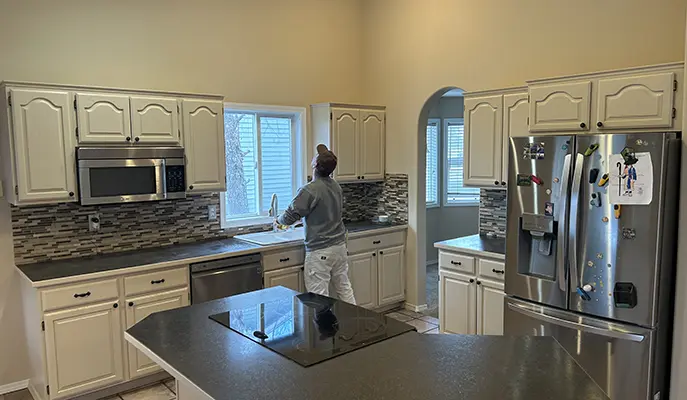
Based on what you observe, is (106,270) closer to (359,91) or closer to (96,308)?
(96,308)

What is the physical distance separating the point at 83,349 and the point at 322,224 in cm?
187

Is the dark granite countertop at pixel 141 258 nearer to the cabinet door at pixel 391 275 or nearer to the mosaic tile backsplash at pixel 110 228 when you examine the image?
the mosaic tile backsplash at pixel 110 228

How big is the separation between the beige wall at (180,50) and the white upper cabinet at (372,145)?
17.6 inches

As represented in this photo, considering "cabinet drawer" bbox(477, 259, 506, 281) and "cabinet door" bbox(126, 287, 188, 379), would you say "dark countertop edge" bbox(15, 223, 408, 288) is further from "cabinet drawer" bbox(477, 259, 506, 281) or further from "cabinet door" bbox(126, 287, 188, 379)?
"cabinet drawer" bbox(477, 259, 506, 281)

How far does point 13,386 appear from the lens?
3.71 m

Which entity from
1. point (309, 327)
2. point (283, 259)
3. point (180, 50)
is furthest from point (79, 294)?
point (180, 50)

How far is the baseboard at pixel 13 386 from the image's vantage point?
369cm

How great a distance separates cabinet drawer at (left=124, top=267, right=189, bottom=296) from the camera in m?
3.50

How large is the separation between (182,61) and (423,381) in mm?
3536

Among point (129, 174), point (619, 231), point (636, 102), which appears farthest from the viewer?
point (129, 174)

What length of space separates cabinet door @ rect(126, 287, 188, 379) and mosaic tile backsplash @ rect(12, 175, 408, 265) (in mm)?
642

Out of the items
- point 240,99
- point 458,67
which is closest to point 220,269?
point 240,99

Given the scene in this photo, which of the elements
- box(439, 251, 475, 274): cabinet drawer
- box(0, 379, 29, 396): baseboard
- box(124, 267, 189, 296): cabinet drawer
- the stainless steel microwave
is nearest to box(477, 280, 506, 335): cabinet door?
box(439, 251, 475, 274): cabinet drawer

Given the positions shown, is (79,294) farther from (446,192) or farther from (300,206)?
(446,192)
